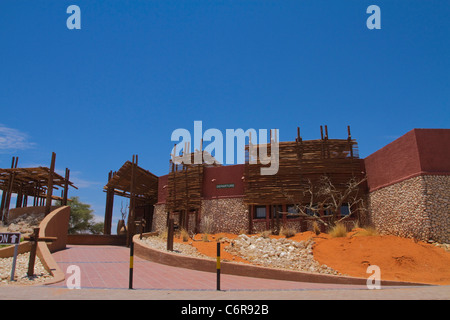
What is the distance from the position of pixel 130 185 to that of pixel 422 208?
22.1m

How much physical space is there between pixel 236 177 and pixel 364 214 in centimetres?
863

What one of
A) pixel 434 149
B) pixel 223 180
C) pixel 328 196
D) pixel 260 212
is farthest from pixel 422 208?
pixel 223 180

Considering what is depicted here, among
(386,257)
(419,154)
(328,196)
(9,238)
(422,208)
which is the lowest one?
(386,257)

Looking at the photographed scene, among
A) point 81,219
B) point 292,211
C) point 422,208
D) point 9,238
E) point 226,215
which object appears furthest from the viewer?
point 81,219

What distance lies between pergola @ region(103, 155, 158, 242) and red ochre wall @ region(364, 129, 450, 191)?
56.0 feet

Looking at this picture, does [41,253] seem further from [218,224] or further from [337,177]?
[337,177]

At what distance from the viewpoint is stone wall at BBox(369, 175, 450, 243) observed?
47.7ft

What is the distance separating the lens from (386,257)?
512 inches

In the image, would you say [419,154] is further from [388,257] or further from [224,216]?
[224,216]

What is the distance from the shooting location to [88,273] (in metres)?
9.78

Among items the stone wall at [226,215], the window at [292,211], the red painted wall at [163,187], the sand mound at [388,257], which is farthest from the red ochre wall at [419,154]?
the red painted wall at [163,187]

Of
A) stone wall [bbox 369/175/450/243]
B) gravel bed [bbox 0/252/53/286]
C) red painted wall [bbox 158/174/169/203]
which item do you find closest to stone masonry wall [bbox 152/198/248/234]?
red painted wall [bbox 158/174/169/203]

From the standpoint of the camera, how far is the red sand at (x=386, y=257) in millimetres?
11680
